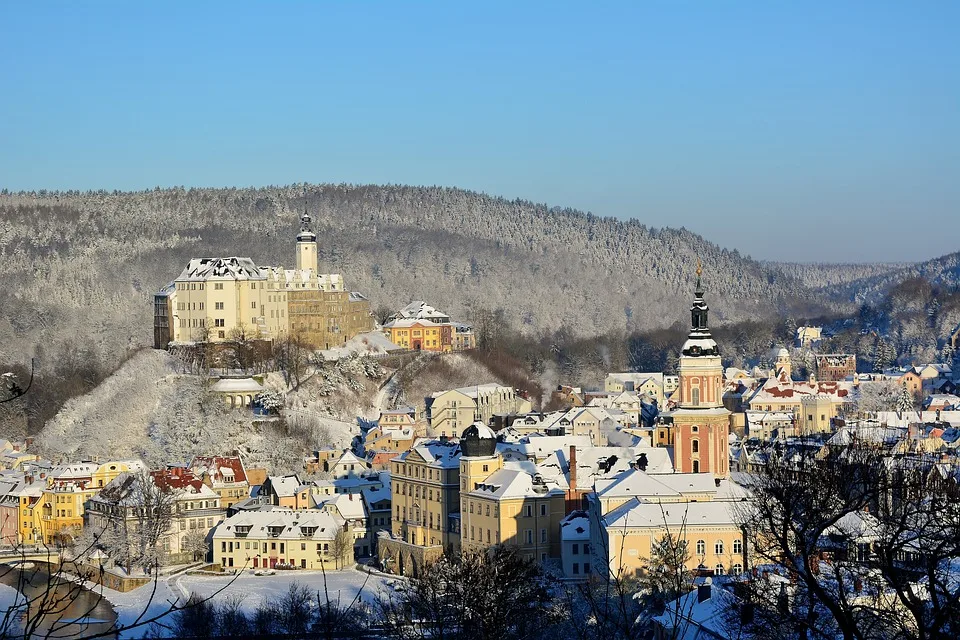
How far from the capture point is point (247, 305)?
8981 centimetres

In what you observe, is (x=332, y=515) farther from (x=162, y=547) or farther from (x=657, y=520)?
(x=657, y=520)

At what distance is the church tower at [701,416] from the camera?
55312mm

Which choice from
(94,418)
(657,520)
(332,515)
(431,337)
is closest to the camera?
(657,520)

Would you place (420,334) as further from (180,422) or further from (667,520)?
(667,520)

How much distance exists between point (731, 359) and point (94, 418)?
7588cm

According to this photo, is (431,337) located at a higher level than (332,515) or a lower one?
higher

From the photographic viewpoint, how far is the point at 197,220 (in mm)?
A: 195875

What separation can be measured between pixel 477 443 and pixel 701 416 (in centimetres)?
759

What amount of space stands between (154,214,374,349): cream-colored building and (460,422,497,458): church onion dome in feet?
111

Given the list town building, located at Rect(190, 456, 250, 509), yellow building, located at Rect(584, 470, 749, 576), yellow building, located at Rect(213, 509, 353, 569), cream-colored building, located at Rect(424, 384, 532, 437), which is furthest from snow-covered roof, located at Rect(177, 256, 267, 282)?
yellow building, located at Rect(584, 470, 749, 576)

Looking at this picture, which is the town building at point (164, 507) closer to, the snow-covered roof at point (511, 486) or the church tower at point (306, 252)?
the snow-covered roof at point (511, 486)

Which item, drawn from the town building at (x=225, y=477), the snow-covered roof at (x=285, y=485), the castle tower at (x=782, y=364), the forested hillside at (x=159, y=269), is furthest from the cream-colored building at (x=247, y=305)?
the forested hillside at (x=159, y=269)

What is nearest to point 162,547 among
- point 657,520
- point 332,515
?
point 332,515

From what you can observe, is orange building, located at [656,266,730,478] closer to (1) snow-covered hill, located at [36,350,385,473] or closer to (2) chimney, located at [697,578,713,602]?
(2) chimney, located at [697,578,713,602]
